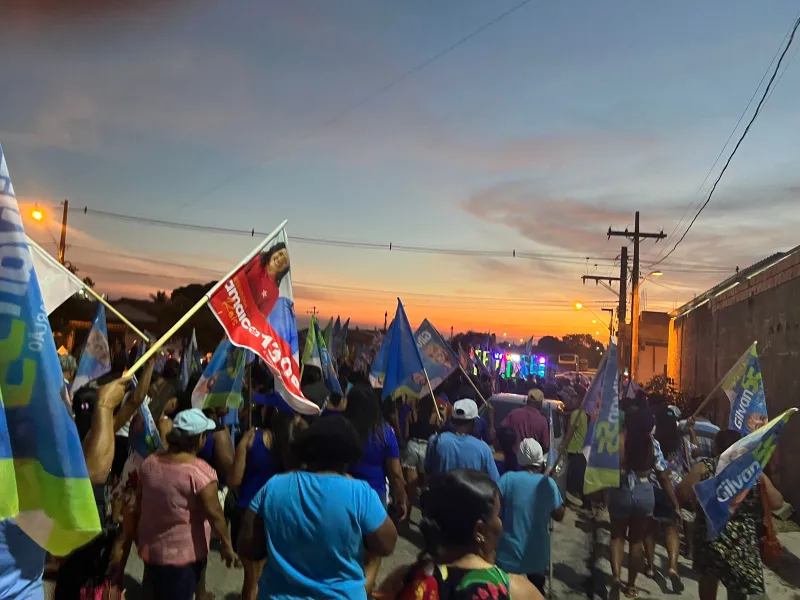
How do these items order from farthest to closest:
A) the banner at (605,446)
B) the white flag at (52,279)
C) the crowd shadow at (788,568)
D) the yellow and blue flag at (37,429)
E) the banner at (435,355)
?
the banner at (435,355) → the crowd shadow at (788,568) → the banner at (605,446) → the white flag at (52,279) → the yellow and blue flag at (37,429)

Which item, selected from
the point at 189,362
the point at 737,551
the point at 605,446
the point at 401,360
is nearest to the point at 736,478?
the point at 737,551

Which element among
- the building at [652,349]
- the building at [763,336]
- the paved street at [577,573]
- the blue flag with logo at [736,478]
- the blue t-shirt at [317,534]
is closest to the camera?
the blue t-shirt at [317,534]

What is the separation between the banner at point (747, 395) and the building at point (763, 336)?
9.12ft

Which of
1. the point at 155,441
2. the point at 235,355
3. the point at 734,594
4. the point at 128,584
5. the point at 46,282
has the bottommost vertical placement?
the point at 128,584

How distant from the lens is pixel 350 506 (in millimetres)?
2865

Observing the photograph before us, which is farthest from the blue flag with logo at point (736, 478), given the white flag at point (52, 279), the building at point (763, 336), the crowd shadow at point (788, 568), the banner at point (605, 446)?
the building at point (763, 336)

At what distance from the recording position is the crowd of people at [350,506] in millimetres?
2477

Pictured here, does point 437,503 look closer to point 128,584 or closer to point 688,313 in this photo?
point 128,584

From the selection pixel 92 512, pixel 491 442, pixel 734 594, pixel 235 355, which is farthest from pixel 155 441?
pixel 491 442

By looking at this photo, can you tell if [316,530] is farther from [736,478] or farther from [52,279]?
[736,478]

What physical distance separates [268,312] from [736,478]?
11.4 feet

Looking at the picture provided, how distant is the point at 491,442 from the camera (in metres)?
9.02

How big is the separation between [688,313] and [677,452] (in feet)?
63.1

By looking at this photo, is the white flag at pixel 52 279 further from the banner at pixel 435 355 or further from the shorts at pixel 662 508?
the shorts at pixel 662 508
